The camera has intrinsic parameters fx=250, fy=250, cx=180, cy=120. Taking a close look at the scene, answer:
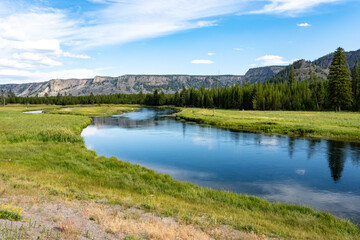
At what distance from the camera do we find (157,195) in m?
14.7

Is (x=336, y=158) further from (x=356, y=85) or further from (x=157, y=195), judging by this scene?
(x=356, y=85)

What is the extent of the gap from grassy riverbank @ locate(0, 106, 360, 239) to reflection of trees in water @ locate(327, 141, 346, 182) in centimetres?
1104

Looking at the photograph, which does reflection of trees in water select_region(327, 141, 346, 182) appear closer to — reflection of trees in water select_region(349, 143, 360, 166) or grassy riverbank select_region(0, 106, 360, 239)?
reflection of trees in water select_region(349, 143, 360, 166)

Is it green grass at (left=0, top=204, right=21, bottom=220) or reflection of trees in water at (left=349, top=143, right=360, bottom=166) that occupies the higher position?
green grass at (left=0, top=204, right=21, bottom=220)

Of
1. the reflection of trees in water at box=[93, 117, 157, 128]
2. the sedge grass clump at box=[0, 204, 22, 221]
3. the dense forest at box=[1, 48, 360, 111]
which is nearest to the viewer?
the sedge grass clump at box=[0, 204, 22, 221]

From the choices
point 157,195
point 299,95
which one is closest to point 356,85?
point 299,95

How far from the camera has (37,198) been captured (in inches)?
446

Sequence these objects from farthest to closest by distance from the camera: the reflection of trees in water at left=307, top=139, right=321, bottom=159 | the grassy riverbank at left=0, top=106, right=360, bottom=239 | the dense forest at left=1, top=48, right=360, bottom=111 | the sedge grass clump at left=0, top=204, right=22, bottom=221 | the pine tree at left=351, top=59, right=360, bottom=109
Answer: the pine tree at left=351, top=59, right=360, bottom=109, the dense forest at left=1, top=48, right=360, bottom=111, the reflection of trees in water at left=307, top=139, right=321, bottom=159, the grassy riverbank at left=0, top=106, right=360, bottom=239, the sedge grass clump at left=0, top=204, right=22, bottom=221

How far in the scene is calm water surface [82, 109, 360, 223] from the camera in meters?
17.4

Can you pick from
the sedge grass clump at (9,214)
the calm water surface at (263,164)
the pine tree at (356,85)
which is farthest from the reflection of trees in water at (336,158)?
the pine tree at (356,85)

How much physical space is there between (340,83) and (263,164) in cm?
6200

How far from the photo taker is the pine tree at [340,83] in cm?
7175

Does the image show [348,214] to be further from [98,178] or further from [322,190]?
[98,178]

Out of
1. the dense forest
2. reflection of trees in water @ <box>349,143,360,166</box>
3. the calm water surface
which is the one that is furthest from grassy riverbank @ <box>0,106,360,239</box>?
the dense forest
